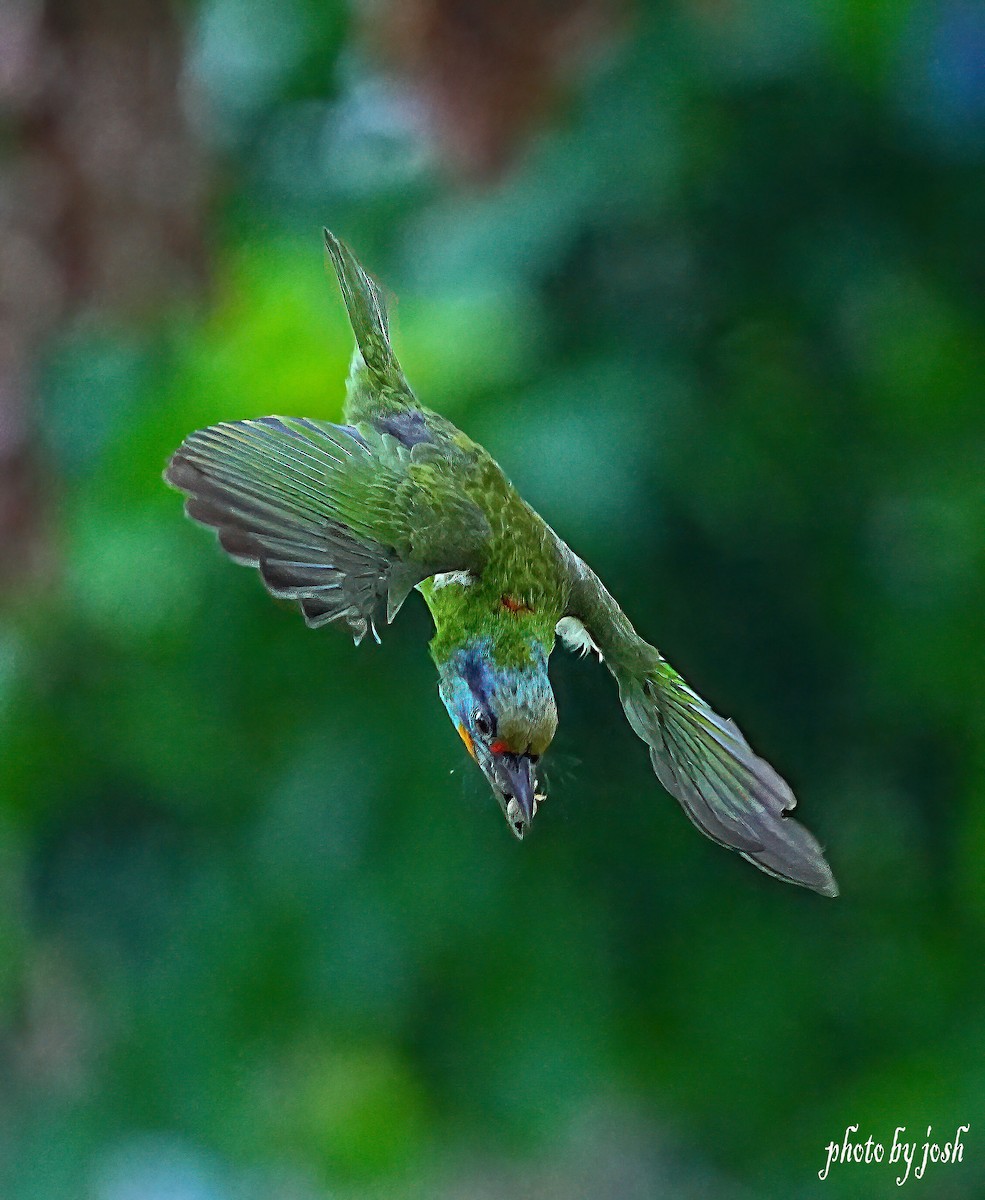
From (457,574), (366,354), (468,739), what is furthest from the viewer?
(366,354)

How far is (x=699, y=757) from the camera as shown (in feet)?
3.14

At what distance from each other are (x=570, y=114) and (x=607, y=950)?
5.12 ft

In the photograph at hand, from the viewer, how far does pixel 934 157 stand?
3059 mm

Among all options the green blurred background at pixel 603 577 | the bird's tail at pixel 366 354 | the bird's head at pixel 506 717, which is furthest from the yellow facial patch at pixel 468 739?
the green blurred background at pixel 603 577

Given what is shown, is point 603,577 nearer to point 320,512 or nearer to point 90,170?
point 90,170

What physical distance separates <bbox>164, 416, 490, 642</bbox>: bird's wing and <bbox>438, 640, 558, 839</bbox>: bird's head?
2.6 inches

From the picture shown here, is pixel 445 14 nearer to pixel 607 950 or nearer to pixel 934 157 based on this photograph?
pixel 934 157

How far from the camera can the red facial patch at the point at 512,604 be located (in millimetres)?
982

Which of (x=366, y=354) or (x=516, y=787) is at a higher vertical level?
(x=366, y=354)

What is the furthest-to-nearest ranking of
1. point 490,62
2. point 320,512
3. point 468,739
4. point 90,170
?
point 490,62 < point 90,170 < point 468,739 < point 320,512

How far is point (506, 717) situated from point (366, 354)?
35cm

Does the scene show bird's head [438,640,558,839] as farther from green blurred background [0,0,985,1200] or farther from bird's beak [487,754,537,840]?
green blurred background [0,0,985,1200]

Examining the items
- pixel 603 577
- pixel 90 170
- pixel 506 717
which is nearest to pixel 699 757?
pixel 506 717

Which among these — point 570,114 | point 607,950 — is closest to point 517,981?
point 607,950
